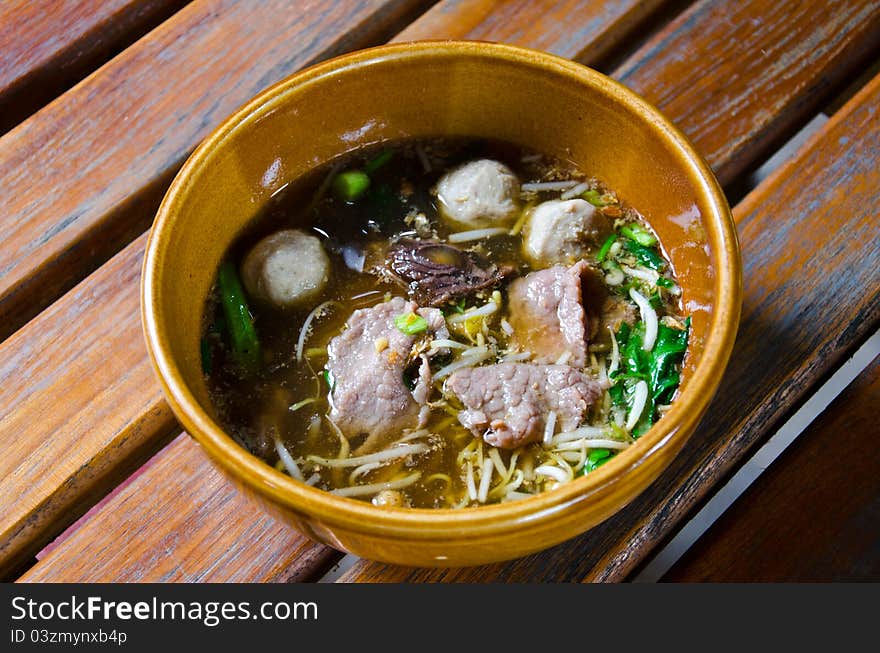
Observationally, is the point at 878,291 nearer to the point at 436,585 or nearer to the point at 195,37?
the point at 436,585

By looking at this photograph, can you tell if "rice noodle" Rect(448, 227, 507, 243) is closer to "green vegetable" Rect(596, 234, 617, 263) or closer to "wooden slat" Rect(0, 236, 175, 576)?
"green vegetable" Rect(596, 234, 617, 263)

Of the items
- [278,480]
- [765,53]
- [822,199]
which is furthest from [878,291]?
[278,480]

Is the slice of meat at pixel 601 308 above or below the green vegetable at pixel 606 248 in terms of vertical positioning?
below

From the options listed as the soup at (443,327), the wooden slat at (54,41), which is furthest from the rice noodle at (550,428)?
the wooden slat at (54,41)

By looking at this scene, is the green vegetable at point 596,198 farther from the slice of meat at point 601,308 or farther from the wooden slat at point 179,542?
the wooden slat at point 179,542

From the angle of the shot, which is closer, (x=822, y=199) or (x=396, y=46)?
(x=396, y=46)

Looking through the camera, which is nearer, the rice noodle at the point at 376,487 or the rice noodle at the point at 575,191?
the rice noodle at the point at 376,487

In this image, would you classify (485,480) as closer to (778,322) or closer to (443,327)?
(443,327)
